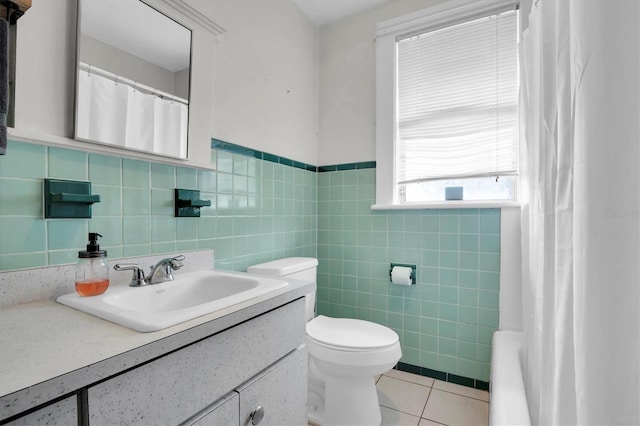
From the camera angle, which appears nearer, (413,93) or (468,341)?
(468,341)

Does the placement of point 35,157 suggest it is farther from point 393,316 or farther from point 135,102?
point 393,316

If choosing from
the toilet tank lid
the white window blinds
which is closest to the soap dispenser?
the toilet tank lid

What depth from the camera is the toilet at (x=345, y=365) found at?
4.35ft

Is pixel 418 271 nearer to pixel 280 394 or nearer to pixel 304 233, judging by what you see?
pixel 304 233

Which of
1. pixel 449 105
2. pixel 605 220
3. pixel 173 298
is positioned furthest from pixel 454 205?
pixel 173 298

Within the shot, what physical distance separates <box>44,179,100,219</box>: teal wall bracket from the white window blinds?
5.41 feet

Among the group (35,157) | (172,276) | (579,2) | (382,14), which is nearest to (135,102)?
(35,157)

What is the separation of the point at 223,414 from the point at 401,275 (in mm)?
1342

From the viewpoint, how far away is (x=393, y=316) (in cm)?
198

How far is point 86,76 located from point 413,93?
5.65ft

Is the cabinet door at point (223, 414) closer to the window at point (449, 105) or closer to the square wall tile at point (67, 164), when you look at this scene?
the square wall tile at point (67, 164)

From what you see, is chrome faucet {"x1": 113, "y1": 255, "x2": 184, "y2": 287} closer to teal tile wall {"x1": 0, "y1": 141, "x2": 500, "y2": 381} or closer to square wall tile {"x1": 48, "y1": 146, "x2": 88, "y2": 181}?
teal tile wall {"x1": 0, "y1": 141, "x2": 500, "y2": 381}

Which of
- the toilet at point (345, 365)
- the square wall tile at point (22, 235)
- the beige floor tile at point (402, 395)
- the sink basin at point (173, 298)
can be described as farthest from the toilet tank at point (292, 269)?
the square wall tile at point (22, 235)

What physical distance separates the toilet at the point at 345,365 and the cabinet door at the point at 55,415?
0.98 meters
